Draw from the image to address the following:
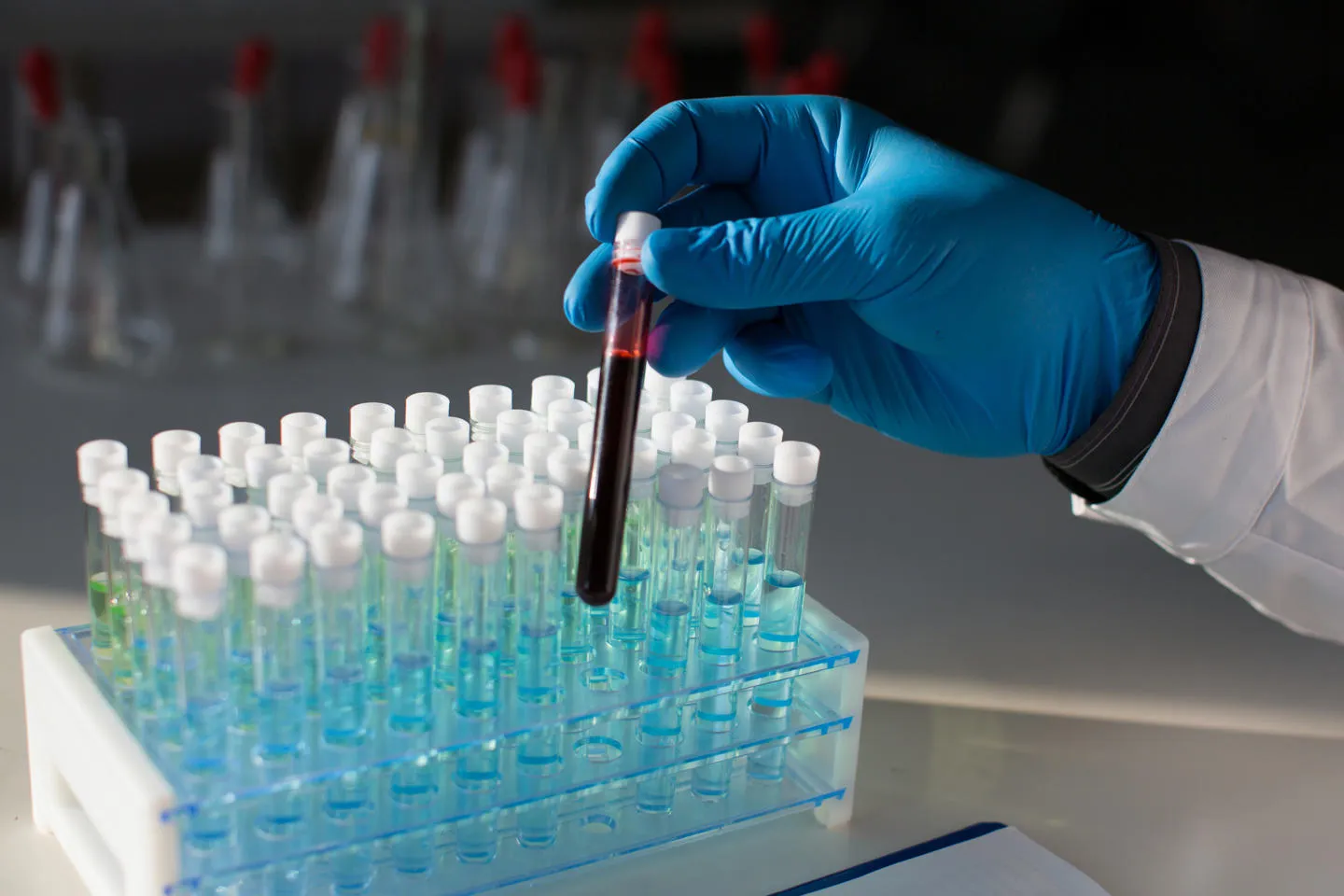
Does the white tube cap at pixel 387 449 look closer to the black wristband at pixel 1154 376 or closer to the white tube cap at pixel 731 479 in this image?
the white tube cap at pixel 731 479

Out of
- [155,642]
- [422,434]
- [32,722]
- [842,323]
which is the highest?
[842,323]

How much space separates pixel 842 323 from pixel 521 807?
24.6 inches

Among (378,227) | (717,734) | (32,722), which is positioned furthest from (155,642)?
(378,227)

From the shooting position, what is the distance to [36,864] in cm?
109

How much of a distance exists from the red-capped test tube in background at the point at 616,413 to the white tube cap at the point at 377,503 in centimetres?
14

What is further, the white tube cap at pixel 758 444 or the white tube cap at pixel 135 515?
the white tube cap at pixel 758 444

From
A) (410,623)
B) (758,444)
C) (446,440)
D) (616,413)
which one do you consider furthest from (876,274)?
(410,623)

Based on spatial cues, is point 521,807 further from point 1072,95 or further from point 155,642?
point 1072,95

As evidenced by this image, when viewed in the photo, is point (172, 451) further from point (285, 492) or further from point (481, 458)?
point (481, 458)

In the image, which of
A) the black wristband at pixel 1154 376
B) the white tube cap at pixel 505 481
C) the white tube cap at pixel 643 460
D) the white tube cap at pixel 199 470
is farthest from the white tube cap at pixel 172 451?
the black wristband at pixel 1154 376

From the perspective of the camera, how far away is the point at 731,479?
1.12m

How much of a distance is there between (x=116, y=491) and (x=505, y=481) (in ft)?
0.95

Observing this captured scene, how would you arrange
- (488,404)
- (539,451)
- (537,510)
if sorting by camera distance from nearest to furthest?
(537,510)
(539,451)
(488,404)

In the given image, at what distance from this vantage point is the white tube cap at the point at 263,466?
108 centimetres
